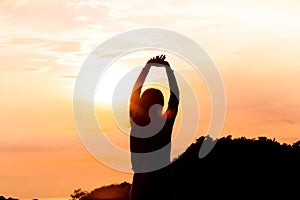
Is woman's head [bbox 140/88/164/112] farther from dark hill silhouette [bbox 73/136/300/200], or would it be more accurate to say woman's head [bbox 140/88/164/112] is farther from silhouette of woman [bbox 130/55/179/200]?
dark hill silhouette [bbox 73/136/300/200]

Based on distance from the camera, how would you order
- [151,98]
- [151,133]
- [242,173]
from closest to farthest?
1. [151,98]
2. [151,133]
3. [242,173]

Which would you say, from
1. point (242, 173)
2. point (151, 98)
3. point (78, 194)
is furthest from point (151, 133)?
point (78, 194)

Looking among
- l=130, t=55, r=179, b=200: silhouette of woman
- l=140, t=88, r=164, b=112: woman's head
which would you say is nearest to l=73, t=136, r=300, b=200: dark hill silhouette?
l=130, t=55, r=179, b=200: silhouette of woman

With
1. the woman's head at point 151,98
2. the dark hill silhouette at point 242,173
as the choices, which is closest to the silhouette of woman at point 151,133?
the woman's head at point 151,98

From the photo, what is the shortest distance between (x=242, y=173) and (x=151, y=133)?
13.4 metres

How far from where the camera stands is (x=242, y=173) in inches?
1344

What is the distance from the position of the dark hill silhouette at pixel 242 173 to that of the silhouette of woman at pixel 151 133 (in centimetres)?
1169

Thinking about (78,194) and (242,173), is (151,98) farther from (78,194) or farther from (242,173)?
(78,194)

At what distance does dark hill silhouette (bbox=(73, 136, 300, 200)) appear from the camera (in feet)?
110

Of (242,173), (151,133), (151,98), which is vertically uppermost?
(242,173)

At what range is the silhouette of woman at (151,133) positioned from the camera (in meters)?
21.4

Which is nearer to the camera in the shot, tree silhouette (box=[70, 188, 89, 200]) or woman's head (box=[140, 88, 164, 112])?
woman's head (box=[140, 88, 164, 112])

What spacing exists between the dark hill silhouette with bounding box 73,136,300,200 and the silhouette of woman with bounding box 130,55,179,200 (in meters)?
11.7

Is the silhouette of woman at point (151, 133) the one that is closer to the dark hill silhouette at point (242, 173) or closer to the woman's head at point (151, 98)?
the woman's head at point (151, 98)
